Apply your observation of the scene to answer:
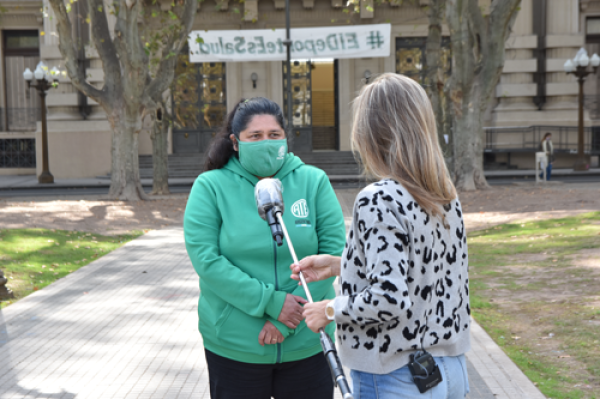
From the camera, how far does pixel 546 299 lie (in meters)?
7.19

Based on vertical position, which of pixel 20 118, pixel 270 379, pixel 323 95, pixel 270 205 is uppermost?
pixel 323 95

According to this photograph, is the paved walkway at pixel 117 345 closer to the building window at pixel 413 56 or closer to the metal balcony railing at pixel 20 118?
the building window at pixel 413 56

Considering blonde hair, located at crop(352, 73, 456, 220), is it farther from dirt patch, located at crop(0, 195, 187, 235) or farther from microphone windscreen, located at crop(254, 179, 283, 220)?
dirt patch, located at crop(0, 195, 187, 235)

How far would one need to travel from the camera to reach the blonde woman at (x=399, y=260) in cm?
210

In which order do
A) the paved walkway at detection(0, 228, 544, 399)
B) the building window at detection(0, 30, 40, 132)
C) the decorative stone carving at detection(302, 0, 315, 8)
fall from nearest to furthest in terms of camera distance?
the paved walkway at detection(0, 228, 544, 399) < the decorative stone carving at detection(302, 0, 315, 8) < the building window at detection(0, 30, 40, 132)

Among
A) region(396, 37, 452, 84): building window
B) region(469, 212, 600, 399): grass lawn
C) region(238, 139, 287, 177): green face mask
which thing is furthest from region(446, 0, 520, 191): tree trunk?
region(238, 139, 287, 177): green face mask

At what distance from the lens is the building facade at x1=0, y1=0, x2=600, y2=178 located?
92.7 feet

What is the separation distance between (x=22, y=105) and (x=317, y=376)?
32910 millimetres

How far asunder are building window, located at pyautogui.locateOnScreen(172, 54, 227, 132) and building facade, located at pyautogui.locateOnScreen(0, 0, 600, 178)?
0.15ft

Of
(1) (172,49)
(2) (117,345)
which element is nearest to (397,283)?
(2) (117,345)

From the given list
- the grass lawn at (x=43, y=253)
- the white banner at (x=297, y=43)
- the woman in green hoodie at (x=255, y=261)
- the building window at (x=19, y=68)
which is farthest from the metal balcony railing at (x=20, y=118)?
the woman in green hoodie at (x=255, y=261)

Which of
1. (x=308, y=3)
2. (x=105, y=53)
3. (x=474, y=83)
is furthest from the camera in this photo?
(x=308, y=3)

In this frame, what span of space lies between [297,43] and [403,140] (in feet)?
76.9

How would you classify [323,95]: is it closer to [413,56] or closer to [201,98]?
[413,56]
